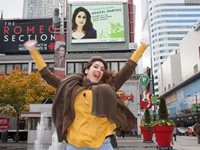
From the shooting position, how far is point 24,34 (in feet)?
180

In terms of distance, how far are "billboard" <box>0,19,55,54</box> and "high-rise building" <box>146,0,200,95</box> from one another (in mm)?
96022

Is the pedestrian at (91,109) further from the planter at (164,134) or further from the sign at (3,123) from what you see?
the sign at (3,123)

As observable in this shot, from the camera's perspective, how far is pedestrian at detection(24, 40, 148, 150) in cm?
309

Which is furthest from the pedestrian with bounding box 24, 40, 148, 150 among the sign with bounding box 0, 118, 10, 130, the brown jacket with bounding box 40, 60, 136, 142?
the sign with bounding box 0, 118, 10, 130

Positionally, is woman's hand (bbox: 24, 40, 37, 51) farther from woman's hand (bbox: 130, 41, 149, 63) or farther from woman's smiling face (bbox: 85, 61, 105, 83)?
woman's hand (bbox: 130, 41, 149, 63)

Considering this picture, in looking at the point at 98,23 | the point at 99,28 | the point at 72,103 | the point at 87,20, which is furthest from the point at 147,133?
the point at 87,20

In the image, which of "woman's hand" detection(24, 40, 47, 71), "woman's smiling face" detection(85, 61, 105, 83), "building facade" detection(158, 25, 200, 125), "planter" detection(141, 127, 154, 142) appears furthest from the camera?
"building facade" detection(158, 25, 200, 125)

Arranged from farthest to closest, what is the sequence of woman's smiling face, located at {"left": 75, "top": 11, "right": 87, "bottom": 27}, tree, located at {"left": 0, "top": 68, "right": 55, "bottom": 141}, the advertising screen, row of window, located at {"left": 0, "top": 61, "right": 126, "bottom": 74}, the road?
woman's smiling face, located at {"left": 75, "top": 11, "right": 87, "bottom": 27} < the advertising screen < row of window, located at {"left": 0, "top": 61, "right": 126, "bottom": 74} < tree, located at {"left": 0, "top": 68, "right": 55, "bottom": 141} < the road

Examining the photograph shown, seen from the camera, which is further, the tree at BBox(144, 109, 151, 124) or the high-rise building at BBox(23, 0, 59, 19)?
the high-rise building at BBox(23, 0, 59, 19)

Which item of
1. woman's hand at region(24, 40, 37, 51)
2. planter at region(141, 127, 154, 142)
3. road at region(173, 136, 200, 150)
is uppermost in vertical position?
woman's hand at region(24, 40, 37, 51)

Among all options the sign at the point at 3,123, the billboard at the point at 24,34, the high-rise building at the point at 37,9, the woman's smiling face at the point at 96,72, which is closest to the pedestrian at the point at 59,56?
the sign at the point at 3,123

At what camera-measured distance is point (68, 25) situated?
173 feet

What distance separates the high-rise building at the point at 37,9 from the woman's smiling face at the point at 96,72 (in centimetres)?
9884

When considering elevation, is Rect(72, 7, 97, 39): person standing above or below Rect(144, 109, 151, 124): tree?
above
